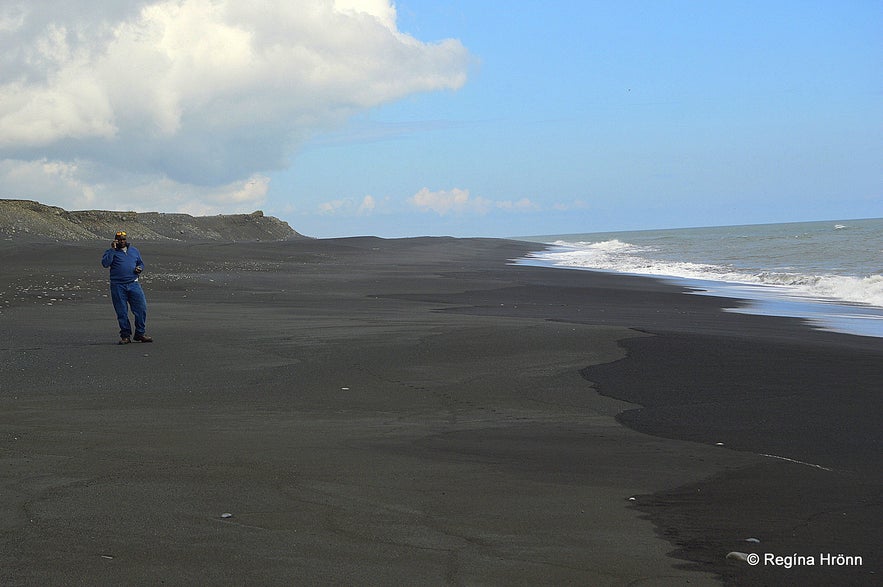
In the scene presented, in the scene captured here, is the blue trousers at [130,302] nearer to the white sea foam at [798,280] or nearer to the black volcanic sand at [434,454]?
the black volcanic sand at [434,454]

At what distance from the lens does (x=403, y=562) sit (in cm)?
368

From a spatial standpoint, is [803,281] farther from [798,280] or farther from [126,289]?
[126,289]

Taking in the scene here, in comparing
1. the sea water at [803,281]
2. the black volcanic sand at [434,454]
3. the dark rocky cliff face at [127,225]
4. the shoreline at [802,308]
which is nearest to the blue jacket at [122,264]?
the black volcanic sand at [434,454]

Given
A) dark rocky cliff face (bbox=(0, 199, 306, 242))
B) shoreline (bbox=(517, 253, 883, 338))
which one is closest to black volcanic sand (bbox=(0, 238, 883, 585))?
shoreline (bbox=(517, 253, 883, 338))

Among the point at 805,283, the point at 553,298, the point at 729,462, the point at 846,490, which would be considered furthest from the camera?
the point at 805,283

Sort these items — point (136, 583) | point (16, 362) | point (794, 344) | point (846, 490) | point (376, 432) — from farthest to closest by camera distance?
point (794, 344) → point (16, 362) → point (376, 432) → point (846, 490) → point (136, 583)

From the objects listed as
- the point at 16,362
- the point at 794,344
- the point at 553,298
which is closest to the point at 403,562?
the point at 16,362

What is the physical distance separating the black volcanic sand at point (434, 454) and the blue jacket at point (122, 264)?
0.89m

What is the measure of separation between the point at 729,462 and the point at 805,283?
73.5 ft

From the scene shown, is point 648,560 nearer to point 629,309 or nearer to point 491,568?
point 491,568

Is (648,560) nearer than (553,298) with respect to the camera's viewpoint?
Yes

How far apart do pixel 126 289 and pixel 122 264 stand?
1.22 feet

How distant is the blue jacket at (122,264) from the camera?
11.8 metres

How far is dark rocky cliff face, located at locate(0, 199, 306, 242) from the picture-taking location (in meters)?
41.7
